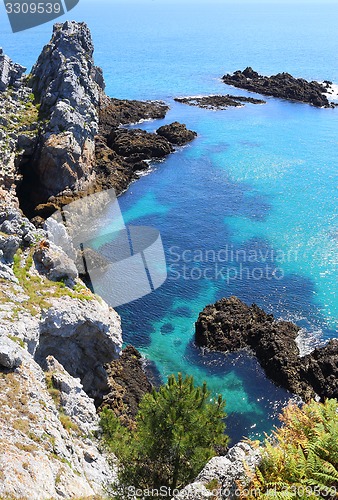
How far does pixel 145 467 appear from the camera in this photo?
2067 centimetres

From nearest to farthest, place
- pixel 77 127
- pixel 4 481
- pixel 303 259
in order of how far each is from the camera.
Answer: pixel 4 481, pixel 303 259, pixel 77 127

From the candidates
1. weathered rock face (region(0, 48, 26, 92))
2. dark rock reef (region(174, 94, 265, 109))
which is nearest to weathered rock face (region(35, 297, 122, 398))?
weathered rock face (region(0, 48, 26, 92))

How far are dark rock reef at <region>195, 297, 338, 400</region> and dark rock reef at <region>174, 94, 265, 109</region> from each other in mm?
77863

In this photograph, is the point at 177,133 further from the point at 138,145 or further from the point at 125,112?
the point at 125,112

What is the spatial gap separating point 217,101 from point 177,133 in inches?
1220

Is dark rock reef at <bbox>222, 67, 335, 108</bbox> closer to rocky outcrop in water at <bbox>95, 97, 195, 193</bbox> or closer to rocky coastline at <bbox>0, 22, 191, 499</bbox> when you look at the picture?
rocky outcrop in water at <bbox>95, 97, 195, 193</bbox>

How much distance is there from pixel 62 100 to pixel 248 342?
44.3 metres

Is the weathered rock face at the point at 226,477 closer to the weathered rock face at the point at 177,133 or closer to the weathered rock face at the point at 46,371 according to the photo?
the weathered rock face at the point at 46,371

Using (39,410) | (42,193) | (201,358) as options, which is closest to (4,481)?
(39,410)

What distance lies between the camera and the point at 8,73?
2670 inches

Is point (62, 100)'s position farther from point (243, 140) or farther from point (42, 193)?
point (243, 140)

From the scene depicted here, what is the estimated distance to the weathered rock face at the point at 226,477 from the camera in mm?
13609

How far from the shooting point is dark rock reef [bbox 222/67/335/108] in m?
116

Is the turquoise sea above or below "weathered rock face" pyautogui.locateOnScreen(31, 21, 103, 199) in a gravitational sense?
below
